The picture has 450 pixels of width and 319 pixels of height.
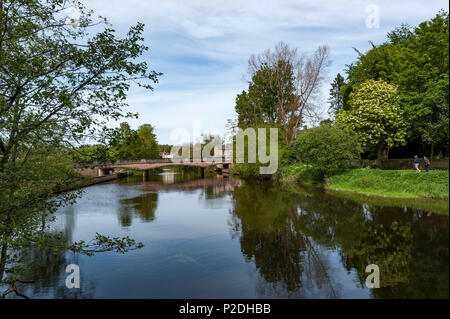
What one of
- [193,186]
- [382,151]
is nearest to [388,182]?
[382,151]

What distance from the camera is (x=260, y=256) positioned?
47.9 feet

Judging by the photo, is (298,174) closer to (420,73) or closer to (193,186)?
(193,186)

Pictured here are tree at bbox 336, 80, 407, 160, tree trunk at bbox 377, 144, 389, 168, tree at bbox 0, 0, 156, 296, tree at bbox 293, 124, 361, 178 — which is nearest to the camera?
tree at bbox 0, 0, 156, 296

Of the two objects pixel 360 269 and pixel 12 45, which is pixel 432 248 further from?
pixel 12 45

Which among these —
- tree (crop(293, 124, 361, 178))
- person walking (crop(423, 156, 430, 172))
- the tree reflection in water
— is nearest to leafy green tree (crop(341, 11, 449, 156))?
person walking (crop(423, 156, 430, 172))

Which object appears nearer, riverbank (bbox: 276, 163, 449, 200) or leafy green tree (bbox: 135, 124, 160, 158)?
riverbank (bbox: 276, 163, 449, 200)

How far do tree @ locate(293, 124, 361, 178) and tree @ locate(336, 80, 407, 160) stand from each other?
66.6 inches

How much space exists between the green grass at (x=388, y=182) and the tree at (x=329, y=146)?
6.54ft

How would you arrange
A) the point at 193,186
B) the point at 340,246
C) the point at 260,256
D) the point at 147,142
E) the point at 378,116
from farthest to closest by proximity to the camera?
1. the point at 147,142
2. the point at 193,186
3. the point at 378,116
4. the point at 340,246
5. the point at 260,256

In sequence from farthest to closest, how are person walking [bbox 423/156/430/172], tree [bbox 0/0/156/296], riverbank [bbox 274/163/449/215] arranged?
riverbank [bbox 274/163/449/215]
person walking [bbox 423/156/430/172]
tree [bbox 0/0/156/296]

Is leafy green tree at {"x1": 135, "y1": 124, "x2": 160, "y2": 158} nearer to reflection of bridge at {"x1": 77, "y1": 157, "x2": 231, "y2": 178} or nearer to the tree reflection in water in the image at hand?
reflection of bridge at {"x1": 77, "y1": 157, "x2": 231, "y2": 178}

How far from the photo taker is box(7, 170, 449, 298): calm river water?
10.9 meters

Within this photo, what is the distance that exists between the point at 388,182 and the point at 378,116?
9.97m

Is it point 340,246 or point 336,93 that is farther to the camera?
point 336,93
